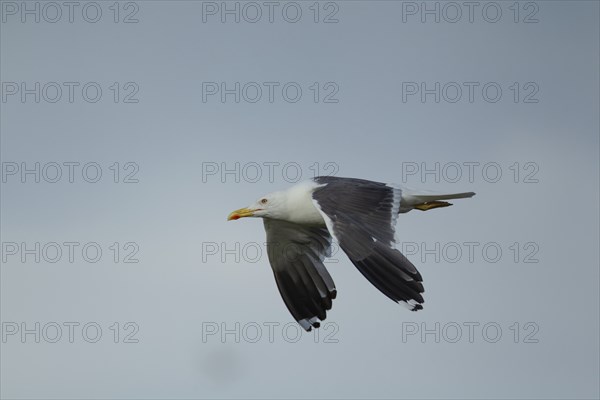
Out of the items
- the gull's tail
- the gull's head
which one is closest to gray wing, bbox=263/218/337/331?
the gull's head

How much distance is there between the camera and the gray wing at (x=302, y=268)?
27.0ft

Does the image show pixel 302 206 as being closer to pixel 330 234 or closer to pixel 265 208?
pixel 265 208

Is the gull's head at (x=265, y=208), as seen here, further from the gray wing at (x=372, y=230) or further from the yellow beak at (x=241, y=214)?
the gray wing at (x=372, y=230)

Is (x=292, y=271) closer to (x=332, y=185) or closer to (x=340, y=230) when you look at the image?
(x=332, y=185)

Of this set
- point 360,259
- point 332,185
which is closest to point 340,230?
point 360,259

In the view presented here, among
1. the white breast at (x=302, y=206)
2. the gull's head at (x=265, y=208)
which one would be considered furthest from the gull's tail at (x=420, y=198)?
the gull's head at (x=265, y=208)

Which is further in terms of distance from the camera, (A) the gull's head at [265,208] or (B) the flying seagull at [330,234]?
(A) the gull's head at [265,208]

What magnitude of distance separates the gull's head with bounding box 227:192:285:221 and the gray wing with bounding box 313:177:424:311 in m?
0.44

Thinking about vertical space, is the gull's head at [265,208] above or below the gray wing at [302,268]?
above

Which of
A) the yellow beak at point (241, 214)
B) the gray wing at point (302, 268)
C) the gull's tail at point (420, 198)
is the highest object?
the gull's tail at point (420, 198)

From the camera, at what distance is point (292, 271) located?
27.2 ft

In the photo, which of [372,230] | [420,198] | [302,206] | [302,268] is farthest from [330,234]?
[302,268]

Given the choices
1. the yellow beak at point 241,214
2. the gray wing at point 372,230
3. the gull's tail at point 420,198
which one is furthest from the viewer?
the yellow beak at point 241,214

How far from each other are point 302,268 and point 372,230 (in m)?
1.66
